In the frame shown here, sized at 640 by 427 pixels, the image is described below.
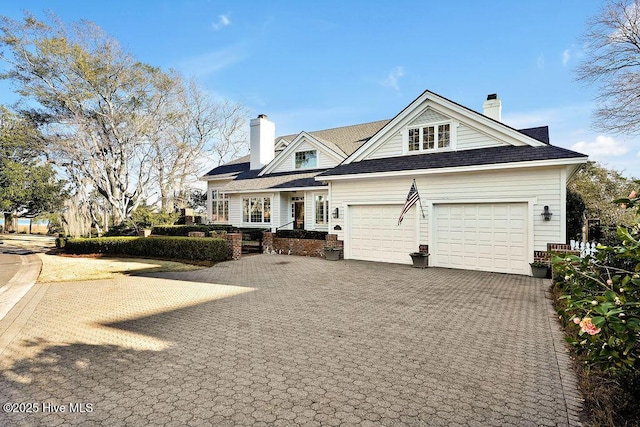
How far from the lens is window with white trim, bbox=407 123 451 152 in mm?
12883

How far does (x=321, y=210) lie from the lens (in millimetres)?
18422

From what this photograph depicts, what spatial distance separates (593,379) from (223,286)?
7845 millimetres

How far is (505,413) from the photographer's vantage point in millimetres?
3084

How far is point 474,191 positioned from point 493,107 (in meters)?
6.22

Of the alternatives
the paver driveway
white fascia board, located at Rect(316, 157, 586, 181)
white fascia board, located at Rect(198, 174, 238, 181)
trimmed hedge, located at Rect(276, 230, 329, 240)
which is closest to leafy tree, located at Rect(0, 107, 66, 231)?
white fascia board, located at Rect(198, 174, 238, 181)

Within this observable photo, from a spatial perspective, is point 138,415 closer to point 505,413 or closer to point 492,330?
point 505,413

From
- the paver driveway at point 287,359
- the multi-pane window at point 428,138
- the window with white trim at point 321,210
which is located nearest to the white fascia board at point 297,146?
the window with white trim at point 321,210

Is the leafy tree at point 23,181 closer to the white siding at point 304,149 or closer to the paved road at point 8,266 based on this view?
the paved road at point 8,266

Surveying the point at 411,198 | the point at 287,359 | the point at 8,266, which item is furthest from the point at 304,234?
the point at 287,359

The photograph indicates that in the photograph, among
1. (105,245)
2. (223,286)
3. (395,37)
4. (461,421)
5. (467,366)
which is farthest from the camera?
(105,245)

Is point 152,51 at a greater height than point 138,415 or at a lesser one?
greater

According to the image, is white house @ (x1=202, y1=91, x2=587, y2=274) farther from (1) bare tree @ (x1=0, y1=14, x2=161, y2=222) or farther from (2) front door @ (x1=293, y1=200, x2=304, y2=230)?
(1) bare tree @ (x1=0, y1=14, x2=161, y2=222)

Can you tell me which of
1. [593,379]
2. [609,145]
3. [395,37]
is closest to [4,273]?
[593,379]

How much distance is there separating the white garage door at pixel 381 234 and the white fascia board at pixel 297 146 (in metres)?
5.94
